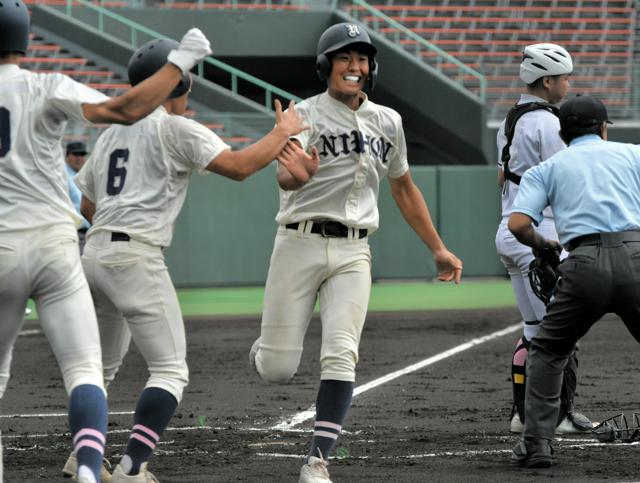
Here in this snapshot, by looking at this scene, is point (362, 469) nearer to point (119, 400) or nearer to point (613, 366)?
point (119, 400)

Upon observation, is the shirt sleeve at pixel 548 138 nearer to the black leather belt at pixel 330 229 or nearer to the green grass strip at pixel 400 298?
the black leather belt at pixel 330 229

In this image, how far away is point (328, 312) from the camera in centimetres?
668

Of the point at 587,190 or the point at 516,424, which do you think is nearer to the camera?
the point at 587,190

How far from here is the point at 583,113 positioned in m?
6.97

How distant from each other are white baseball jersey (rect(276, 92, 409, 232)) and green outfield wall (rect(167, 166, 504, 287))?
15.0m

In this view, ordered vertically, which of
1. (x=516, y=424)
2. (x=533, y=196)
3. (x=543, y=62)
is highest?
(x=543, y=62)

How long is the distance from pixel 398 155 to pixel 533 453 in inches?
68.3

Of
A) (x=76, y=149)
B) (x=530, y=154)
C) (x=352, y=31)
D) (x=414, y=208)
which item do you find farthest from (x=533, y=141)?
(x=76, y=149)

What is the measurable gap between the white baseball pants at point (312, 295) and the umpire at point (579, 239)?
0.89 metres

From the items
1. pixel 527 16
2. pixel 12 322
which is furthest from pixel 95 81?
pixel 12 322

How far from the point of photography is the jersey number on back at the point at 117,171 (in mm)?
6387

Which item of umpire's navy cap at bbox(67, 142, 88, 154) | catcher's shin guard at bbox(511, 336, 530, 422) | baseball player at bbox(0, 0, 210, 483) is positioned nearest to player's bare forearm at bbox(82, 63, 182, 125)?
baseball player at bbox(0, 0, 210, 483)

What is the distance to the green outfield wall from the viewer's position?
74.2ft

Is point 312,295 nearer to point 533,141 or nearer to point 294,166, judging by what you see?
point 294,166
